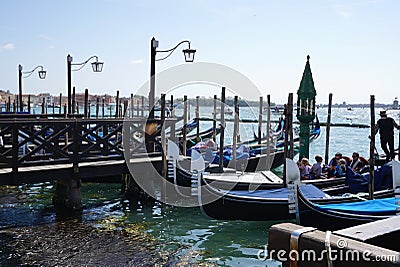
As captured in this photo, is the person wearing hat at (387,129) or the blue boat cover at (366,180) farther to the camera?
the person wearing hat at (387,129)

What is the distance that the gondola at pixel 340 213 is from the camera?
6.12 metres

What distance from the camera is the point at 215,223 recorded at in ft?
23.7

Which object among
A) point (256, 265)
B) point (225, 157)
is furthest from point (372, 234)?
point (225, 157)

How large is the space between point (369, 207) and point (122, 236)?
3.25m

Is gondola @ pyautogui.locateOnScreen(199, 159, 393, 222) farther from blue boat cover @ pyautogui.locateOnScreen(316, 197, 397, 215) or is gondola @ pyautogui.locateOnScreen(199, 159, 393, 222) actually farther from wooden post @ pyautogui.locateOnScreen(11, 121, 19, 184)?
wooden post @ pyautogui.locateOnScreen(11, 121, 19, 184)

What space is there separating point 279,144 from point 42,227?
381 inches

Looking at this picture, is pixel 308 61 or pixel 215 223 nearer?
pixel 215 223

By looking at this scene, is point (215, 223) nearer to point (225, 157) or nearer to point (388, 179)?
point (388, 179)

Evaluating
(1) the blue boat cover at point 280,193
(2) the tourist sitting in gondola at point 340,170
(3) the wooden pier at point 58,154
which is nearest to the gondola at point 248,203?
(1) the blue boat cover at point 280,193

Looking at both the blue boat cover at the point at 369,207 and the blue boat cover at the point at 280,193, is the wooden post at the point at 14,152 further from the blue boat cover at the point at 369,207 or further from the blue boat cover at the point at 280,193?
the blue boat cover at the point at 369,207

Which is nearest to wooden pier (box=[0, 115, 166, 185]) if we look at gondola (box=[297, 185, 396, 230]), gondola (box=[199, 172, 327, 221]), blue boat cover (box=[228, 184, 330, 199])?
gondola (box=[199, 172, 327, 221])

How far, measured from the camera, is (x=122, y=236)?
636cm

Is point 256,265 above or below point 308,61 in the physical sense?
below

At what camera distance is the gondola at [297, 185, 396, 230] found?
6117 millimetres
